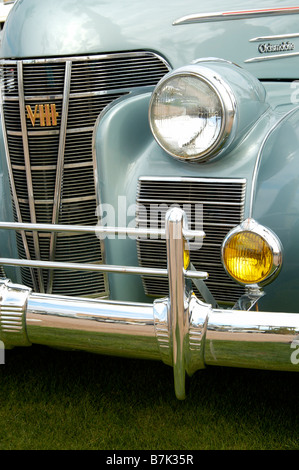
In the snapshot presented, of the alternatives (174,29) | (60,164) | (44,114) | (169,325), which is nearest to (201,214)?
(169,325)

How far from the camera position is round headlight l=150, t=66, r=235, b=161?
194 centimetres

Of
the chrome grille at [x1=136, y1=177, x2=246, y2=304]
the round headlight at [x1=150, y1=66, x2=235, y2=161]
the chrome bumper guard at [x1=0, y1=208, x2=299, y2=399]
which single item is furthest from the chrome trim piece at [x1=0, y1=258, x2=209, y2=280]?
the round headlight at [x1=150, y1=66, x2=235, y2=161]

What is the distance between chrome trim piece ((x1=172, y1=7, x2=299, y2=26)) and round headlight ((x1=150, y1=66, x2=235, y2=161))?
616 millimetres

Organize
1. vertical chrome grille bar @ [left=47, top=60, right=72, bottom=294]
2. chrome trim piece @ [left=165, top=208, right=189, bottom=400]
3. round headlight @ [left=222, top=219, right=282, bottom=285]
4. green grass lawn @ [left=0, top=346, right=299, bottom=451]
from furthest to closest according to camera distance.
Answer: vertical chrome grille bar @ [left=47, top=60, right=72, bottom=294]
green grass lawn @ [left=0, top=346, right=299, bottom=451]
round headlight @ [left=222, top=219, right=282, bottom=285]
chrome trim piece @ [left=165, top=208, right=189, bottom=400]

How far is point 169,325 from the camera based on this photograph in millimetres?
1744

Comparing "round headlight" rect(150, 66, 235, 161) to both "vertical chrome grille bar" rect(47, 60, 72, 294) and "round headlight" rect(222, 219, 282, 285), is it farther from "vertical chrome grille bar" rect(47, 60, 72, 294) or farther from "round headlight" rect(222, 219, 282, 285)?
"vertical chrome grille bar" rect(47, 60, 72, 294)

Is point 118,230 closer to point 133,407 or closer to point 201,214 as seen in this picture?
point 201,214

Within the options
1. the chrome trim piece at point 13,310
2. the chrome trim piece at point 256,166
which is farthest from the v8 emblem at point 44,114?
the chrome trim piece at point 256,166

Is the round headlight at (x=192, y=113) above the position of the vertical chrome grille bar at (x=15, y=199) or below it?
above

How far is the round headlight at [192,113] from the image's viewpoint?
1.94 m

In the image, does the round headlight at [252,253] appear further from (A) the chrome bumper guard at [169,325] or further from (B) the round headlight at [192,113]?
(B) the round headlight at [192,113]

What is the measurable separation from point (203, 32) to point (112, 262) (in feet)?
3.51

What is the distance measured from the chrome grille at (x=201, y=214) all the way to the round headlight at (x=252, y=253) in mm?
225

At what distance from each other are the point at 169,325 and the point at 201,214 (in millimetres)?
486
